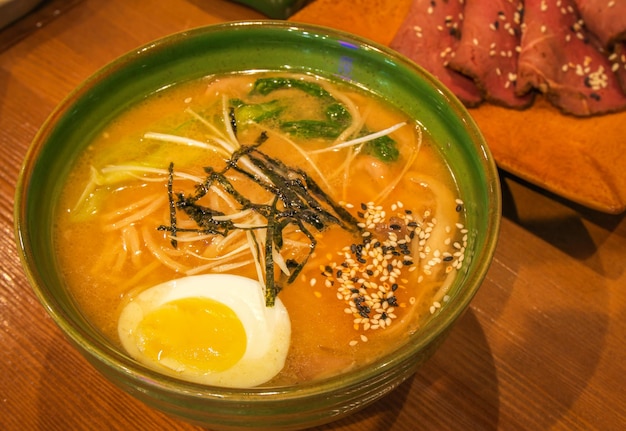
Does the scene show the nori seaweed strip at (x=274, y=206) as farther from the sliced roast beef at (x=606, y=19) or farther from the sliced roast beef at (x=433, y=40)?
the sliced roast beef at (x=606, y=19)

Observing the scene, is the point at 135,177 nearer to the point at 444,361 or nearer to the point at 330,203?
the point at 330,203

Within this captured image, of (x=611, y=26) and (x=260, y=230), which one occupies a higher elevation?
(x=611, y=26)

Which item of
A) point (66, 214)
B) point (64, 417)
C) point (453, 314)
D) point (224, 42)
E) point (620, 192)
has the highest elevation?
point (224, 42)

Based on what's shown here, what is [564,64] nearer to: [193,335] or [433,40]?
[433,40]

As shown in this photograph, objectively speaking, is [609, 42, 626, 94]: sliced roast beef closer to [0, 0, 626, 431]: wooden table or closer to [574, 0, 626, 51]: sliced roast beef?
[574, 0, 626, 51]: sliced roast beef

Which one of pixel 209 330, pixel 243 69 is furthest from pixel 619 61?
pixel 209 330

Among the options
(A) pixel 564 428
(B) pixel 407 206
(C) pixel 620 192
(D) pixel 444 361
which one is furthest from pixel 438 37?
(A) pixel 564 428

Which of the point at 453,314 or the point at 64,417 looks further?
the point at 64,417

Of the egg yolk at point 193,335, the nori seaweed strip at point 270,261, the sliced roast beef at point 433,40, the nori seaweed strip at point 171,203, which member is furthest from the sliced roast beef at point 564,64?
the egg yolk at point 193,335
